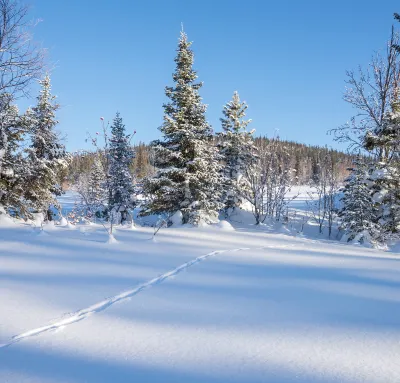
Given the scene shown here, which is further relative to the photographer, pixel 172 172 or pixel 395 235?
pixel 172 172

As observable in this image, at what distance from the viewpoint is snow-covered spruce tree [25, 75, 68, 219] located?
16.1 meters

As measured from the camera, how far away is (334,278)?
4.54 meters

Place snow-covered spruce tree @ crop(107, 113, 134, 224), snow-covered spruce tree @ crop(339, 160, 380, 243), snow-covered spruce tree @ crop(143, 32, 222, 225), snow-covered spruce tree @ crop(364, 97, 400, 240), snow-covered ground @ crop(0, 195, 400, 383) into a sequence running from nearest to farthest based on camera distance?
snow-covered ground @ crop(0, 195, 400, 383), snow-covered spruce tree @ crop(364, 97, 400, 240), snow-covered spruce tree @ crop(143, 32, 222, 225), snow-covered spruce tree @ crop(339, 160, 380, 243), snow-covered spruce tree @ crop(107, 113, 134, 224)

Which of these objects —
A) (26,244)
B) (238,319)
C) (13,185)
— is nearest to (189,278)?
(238,319)

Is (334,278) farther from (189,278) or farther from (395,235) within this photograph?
(395,235)

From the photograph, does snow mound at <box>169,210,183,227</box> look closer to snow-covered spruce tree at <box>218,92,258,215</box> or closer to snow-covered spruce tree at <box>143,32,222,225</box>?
snow-covered spruce tree at <box>143,32,222,225</box>

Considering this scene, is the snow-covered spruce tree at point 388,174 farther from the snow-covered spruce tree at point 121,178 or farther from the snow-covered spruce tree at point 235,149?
the snow-covered spruce tree at point 121,178

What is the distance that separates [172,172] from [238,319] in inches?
508

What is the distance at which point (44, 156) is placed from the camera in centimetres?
1814

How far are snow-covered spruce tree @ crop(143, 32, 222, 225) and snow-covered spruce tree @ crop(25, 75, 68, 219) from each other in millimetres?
5024

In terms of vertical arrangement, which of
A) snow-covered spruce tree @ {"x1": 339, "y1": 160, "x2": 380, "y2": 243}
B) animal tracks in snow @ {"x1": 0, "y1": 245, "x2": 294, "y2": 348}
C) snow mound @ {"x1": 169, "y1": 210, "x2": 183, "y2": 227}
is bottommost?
animal tracks in snow @ {"x1": 0, "y1": 245, "x2": 294, "y2": 348}

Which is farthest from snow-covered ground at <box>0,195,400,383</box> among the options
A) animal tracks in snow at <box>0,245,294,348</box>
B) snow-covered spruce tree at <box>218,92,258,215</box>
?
snow-covered spruce tree at <box>218,92,258,215</box>

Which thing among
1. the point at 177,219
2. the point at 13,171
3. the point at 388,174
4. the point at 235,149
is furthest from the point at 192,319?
the point at 235,149

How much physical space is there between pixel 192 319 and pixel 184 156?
13.7m
